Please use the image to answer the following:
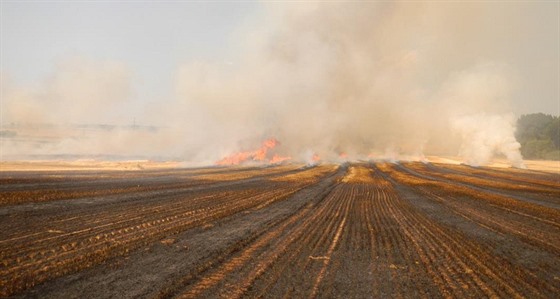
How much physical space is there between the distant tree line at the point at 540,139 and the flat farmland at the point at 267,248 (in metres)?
102

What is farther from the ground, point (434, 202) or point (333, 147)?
point (333, 147)

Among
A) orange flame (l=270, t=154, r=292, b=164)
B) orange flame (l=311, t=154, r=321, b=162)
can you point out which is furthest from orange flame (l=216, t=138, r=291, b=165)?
orange flame (l=311, t=154, r=321, b=162)

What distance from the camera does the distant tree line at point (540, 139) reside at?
99375 mm

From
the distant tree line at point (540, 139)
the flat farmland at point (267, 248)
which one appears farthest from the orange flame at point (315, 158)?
the distant tree line at point (540, 139)

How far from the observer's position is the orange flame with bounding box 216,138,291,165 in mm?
57469

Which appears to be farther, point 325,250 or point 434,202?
point 434,202

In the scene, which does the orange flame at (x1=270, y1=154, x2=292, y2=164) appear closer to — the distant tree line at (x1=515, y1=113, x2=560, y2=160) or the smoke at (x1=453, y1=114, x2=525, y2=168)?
the smoke at (x1=453, y1=114, x2=525, y2=168)

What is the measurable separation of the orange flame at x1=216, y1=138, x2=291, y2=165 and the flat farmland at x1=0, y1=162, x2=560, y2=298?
37.5 m

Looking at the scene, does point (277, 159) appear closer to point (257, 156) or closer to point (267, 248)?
point (257, 156)

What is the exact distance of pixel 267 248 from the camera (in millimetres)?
10414

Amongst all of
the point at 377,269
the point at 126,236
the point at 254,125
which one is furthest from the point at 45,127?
the point at 377,269

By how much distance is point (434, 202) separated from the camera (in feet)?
69.7

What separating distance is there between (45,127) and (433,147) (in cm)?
13386

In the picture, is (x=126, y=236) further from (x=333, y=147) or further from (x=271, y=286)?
(x=333, y=147)
